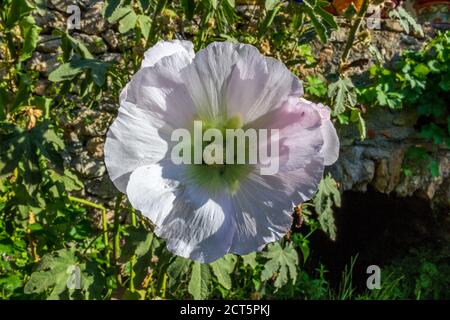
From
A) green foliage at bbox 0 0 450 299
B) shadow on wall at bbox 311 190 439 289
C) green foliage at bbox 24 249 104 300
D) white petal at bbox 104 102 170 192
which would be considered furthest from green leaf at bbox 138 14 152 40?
shadow on wall at bbox 311 190 439 289

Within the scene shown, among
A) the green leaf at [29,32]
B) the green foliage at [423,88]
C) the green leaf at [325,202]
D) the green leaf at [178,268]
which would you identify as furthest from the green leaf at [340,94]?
the green foliage at [423,88]

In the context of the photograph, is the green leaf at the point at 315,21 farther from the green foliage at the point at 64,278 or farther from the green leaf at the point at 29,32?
the green foliage at the point at 64,278

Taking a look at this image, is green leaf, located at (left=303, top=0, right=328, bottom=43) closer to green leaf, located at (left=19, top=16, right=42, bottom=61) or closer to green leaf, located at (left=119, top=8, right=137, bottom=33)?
green leaf, located at (left=119, top=8, right=137, bottom=33)

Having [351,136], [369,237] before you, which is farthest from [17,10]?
[369,237]

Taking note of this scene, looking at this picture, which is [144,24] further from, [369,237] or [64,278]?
[369,237]

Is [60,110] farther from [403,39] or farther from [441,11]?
[441,11]
